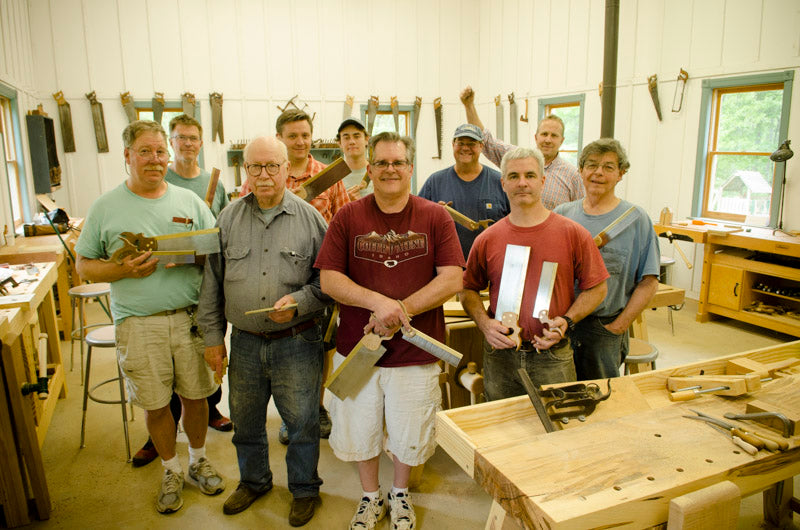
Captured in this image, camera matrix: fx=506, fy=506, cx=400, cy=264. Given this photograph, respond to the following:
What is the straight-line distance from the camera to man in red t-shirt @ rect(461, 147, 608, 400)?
197 cm

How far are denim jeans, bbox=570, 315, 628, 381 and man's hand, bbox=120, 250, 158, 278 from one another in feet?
6.16

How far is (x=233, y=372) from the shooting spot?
2.26 meters

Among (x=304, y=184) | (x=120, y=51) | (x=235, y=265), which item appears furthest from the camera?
(x=120, y=51)

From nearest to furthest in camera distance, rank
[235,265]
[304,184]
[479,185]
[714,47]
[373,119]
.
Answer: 1. [235,265]
2. [304,184]
3. [479,185]
4. [714,47]
5. [373,119]

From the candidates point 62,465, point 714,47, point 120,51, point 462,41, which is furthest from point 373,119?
point 62,465

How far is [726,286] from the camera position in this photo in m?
5.19

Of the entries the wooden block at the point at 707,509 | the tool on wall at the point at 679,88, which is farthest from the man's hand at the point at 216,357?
the tool on wall at the point at 679,88

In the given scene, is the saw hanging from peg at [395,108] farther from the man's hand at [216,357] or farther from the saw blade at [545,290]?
the saw blade at [545,290]

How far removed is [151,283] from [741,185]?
6.18 metres

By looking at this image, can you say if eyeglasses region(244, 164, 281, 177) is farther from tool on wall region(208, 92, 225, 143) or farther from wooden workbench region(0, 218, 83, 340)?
tool on wall region(208, 92, 225, 143)

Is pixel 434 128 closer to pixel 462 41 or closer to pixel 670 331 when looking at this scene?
pixel 462 41

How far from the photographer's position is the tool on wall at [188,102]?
780 centimetres

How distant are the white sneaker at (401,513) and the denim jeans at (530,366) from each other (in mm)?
646

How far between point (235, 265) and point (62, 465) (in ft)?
6.03
